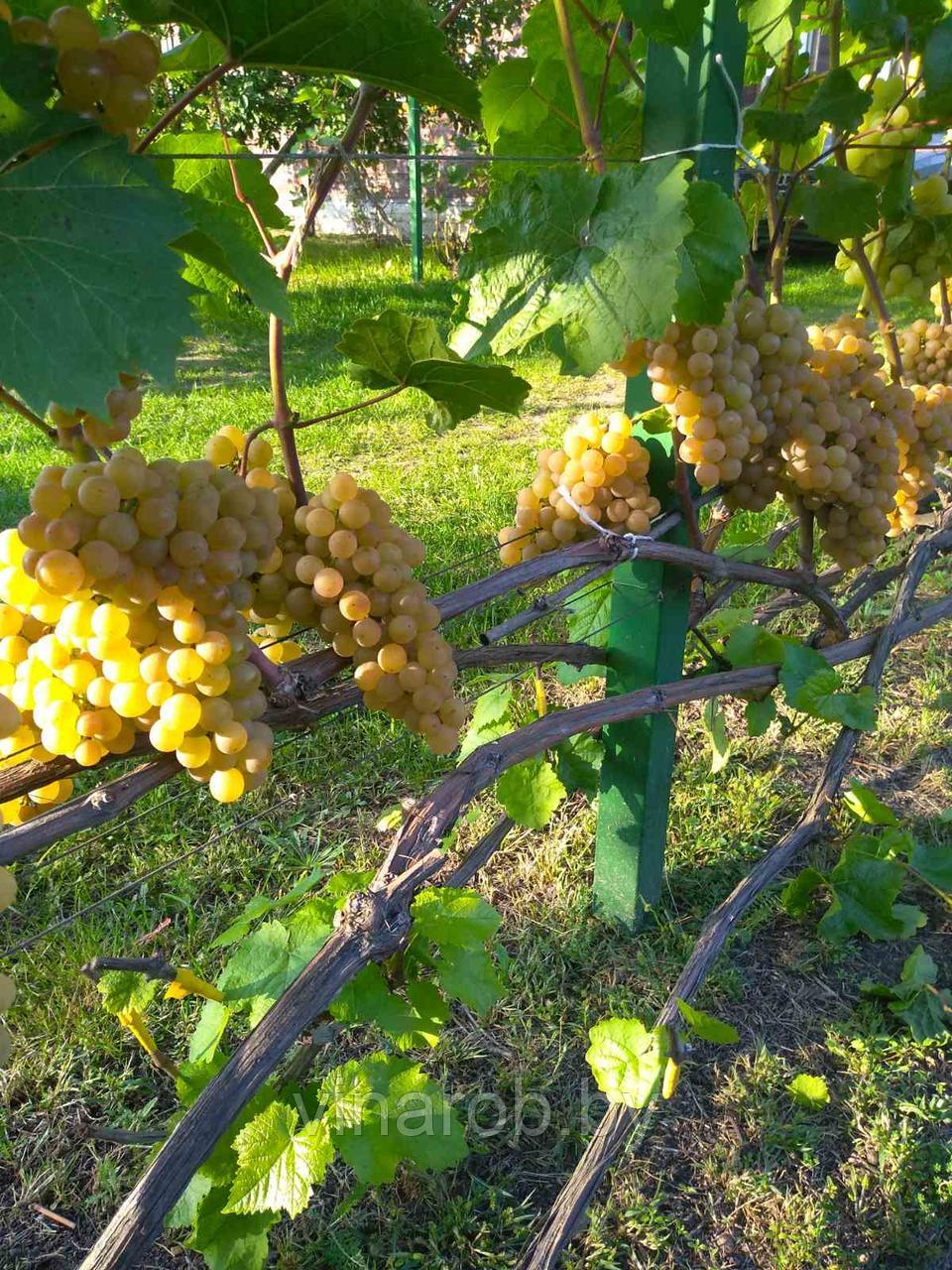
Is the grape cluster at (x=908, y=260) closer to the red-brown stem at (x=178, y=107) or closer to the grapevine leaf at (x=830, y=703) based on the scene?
the grapevine leaf at (x=830, y=703)

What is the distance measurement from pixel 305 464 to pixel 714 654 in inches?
97.6

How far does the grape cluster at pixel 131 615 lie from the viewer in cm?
69

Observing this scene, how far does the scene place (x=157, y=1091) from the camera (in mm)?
1521

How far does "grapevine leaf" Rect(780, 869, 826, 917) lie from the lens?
5.82 feet

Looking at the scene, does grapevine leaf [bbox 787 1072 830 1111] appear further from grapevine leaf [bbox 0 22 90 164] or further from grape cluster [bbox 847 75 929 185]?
grapevine leaf [bbox 0 22 90 164]

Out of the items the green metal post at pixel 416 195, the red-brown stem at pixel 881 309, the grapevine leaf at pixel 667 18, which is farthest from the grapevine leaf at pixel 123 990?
the green metal post at pixel 416 195

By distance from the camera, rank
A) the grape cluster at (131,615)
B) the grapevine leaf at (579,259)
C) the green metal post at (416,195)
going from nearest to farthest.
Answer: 1. the grape cluster at (131,615)
2. the grapevine leaf at (579,259)
3. the green metal post at (416,195)

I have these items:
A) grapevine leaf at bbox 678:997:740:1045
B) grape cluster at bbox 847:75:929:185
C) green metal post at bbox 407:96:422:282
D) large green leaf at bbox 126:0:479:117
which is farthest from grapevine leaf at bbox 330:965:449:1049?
green metal post at bbox 407:96:422:282

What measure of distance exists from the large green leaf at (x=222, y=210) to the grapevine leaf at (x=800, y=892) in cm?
140

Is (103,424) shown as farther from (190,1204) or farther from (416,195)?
(416,195)

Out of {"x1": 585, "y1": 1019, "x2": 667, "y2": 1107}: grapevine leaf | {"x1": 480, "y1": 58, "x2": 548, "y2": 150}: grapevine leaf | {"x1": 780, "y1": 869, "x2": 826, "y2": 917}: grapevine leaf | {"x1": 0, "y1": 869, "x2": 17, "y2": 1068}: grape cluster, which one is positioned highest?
{"x1": 480, "y1": 58, "x2": 548, "y2": 150}: grapevine leaf

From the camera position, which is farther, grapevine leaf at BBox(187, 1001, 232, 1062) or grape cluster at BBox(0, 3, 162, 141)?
grapevine leaf at BBox(187, 1001, 232, 1062)

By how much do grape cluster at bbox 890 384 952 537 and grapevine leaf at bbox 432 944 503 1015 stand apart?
1.05m

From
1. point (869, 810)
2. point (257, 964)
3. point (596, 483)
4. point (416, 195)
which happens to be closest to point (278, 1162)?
point (257, 964)
